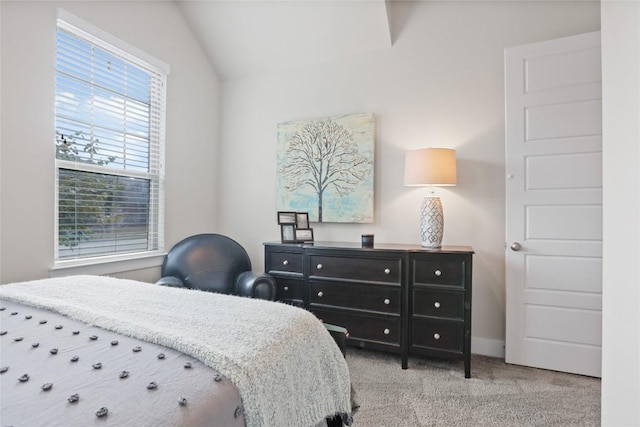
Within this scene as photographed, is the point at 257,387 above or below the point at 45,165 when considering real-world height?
below

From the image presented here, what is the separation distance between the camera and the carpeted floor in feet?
6.20

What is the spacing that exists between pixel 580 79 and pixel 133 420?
3.13m

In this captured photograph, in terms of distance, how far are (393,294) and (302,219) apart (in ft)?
3.60

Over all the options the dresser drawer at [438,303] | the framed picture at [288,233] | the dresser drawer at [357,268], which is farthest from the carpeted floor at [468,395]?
the framed picture at [288,233]

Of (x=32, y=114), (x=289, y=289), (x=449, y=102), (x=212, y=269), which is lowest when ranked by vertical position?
(x=289, y=289)

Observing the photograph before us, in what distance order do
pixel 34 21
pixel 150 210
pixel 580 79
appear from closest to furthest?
pixel 34 21 < pixel 580 79 < pixel 150 210

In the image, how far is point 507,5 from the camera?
8.87 ft

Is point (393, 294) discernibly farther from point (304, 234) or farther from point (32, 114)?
point (32, 114)

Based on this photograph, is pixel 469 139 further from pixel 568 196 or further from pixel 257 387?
pixel 257 387

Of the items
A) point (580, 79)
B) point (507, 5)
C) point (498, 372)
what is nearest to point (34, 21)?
point (507, 5)

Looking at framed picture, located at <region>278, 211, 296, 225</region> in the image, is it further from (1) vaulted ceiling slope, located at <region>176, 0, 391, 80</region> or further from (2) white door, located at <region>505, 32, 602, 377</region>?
(2) white door, located at <region>505, 32, 602, 377</region>

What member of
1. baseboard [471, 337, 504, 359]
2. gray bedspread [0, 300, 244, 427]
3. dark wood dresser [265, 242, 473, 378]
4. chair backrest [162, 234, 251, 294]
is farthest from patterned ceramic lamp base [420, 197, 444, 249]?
gray bedspread [0, 300, 244, 427]

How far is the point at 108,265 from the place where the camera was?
269 centimetres
